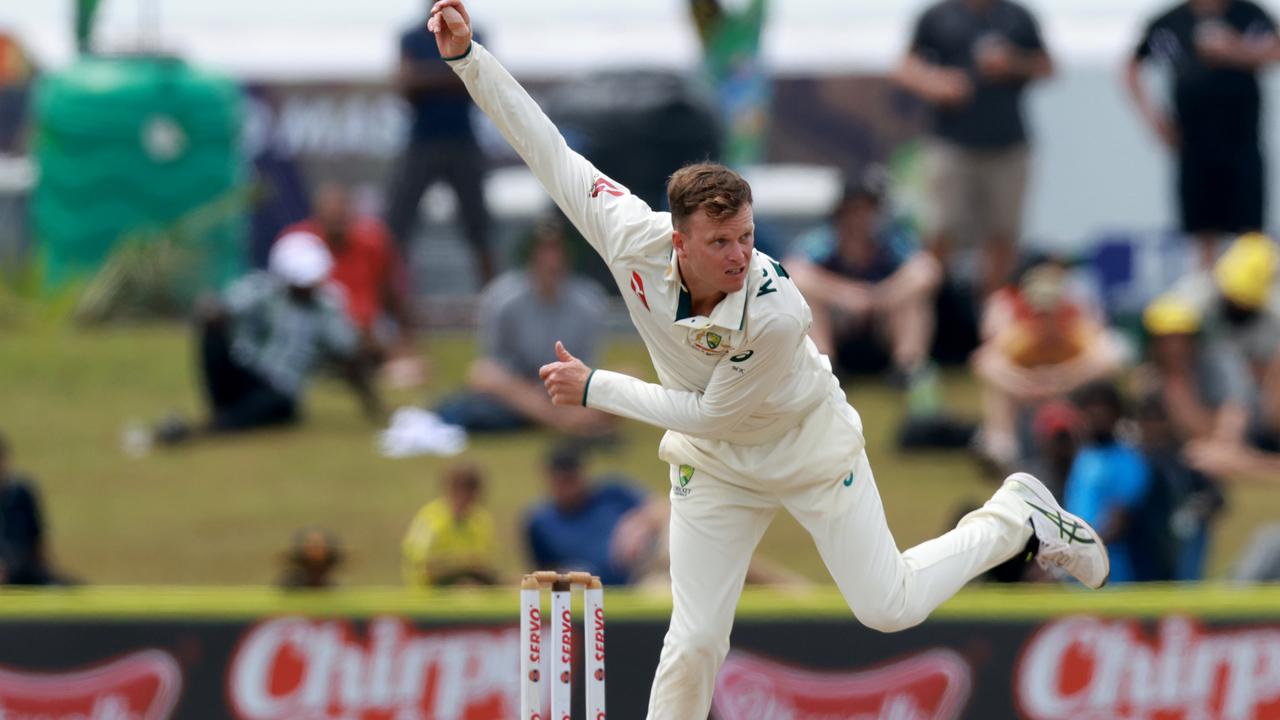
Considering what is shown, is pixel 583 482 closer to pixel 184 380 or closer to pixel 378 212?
pixel 184 380

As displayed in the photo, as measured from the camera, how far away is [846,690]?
9180mm

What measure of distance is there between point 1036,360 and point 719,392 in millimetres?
5865

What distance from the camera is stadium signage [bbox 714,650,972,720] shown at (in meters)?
9.13

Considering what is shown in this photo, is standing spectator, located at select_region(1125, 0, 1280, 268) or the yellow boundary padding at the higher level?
standing spectator, located at select_region(1125, 0, 1280, 268)

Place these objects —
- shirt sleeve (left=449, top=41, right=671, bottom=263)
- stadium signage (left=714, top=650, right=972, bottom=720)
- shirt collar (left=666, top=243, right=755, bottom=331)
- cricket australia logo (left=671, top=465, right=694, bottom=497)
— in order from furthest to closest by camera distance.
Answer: stadium signage (left=714, top=650, right=972, bottom=720) → cricket australia logo (left=671, top=465, right=694, bottom=497) → shirt sleeve (left=449, top=41, right=671, bottom=263) → shirt collar (left=666, top=243, right=755, bottom=331)

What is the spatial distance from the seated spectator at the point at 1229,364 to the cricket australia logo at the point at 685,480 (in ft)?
18.6

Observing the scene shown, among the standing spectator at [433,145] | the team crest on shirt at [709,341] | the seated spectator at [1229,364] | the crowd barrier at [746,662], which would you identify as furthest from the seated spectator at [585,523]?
the team crest on shirt at [709,341]

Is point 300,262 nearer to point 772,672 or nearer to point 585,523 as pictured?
point 585,523

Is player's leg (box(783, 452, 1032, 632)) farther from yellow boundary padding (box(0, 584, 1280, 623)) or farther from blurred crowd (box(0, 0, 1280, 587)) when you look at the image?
blurred crowd (box(0, 0, 1280, 587))

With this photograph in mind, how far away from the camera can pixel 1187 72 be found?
479 inches

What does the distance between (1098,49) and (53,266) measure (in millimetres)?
9872

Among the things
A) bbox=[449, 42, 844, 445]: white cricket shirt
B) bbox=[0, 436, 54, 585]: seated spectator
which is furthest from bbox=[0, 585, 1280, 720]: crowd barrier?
bbox=[449, 42, 844, 445]: white cricket shirt

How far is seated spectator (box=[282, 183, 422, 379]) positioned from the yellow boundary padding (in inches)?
152

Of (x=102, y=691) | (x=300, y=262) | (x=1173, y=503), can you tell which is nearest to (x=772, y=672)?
(x=1173, y=503)
